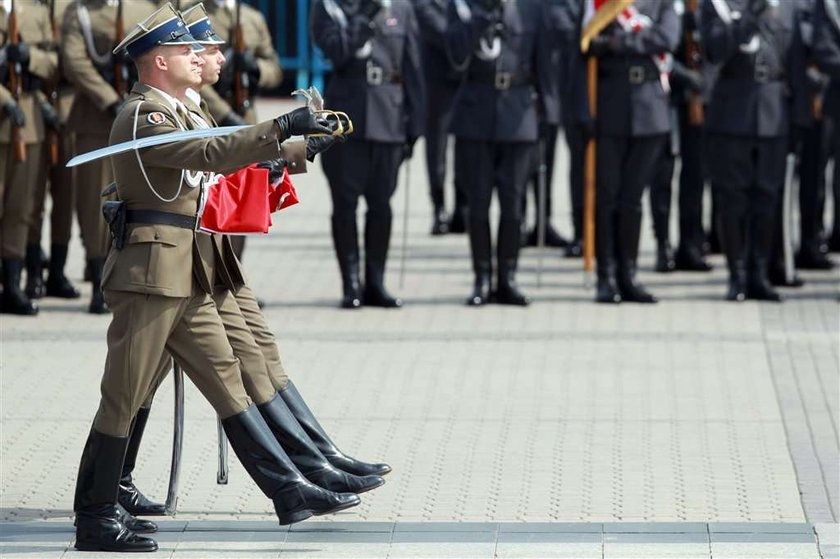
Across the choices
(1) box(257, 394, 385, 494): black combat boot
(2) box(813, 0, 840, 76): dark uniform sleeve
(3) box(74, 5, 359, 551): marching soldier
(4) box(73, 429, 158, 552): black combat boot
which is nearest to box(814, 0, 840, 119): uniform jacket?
(2) box(813, 0, 840, 76): dark uniform sleeve

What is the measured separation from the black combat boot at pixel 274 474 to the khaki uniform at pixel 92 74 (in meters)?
4.70

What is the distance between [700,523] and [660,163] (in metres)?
6.18

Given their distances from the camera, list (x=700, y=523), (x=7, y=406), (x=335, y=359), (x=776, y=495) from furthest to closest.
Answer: (x=335, y=359) < (x=7, y=406) < (x=776, y=495) < (x=700, y=523)

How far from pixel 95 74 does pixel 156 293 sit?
4813 millimetres

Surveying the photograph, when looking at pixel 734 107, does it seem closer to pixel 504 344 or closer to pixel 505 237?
pixel 505 237

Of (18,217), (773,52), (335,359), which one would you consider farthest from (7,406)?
(773,52)

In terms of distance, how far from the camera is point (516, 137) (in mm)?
10844

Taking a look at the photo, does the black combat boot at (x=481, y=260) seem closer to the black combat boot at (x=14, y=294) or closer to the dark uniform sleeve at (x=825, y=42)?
the dark uniform sleeve at (x=825, y=42)

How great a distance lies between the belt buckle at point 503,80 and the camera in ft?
35.6

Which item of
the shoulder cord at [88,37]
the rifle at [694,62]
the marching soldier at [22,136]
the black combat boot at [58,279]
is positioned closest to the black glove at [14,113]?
the marching soldier at [22,136]

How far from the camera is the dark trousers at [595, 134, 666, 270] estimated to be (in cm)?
1100

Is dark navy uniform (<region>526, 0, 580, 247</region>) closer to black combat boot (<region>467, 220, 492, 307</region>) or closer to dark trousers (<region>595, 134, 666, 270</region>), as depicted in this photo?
dark trousers (<region>595, 134, 666, 270</region>)

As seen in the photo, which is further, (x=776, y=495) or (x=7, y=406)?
(x=7, y=406)

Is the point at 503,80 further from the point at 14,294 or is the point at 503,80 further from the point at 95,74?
the point at 14,294
